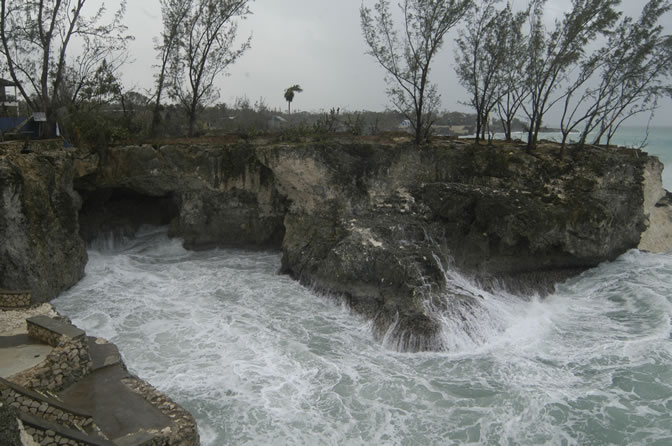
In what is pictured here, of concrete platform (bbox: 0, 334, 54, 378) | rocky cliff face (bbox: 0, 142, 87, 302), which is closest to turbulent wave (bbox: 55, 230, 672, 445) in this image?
rocky cliff face (bbox: 0, 142, 87, 302)

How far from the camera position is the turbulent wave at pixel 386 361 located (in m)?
8.56

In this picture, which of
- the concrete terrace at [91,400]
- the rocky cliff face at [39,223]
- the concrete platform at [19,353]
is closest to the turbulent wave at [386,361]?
the rocky cliff face at [39,223]

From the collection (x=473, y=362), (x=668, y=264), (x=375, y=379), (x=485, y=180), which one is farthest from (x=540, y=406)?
(x=668, y=264)

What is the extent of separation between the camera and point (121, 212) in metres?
19.0

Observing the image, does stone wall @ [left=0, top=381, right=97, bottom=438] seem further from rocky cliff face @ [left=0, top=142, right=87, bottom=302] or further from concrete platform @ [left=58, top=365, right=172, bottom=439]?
rocky cliff face @ [left=0, top=142, right=87, bottom=302]

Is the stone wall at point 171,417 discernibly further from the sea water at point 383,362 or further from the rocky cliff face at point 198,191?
the rocky cliff face at point 198,191

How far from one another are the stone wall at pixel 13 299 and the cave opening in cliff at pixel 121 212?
7369 mm

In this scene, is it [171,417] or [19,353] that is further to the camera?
[19,353]

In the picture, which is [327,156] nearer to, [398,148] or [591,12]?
[398,148]

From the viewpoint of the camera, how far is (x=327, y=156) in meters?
16.6

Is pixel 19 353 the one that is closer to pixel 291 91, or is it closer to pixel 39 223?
pixel 39 223

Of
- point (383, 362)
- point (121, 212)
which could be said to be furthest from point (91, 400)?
point (121, 212)

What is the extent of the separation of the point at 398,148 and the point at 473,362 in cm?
849

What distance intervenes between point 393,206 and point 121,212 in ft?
35.4
